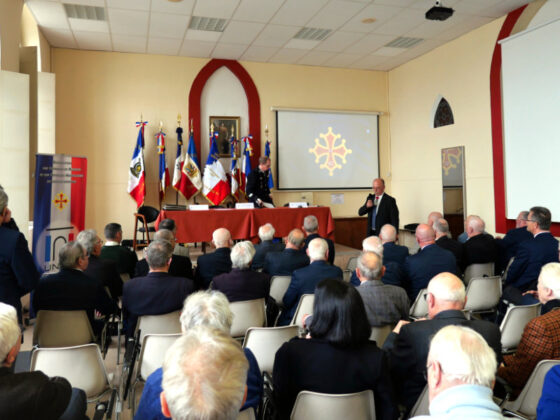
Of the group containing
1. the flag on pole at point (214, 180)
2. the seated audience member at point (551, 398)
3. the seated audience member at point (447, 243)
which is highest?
the flag on pole at point (214, 180)

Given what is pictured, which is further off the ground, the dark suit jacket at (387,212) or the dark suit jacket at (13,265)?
the dark suit jacket at (387,212)

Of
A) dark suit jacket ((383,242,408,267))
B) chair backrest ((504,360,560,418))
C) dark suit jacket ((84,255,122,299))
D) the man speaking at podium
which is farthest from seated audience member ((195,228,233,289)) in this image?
the man speaking at podium

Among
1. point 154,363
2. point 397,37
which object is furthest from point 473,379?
point 397,37

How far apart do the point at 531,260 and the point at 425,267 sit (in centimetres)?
111

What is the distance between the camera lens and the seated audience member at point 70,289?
2953 mm

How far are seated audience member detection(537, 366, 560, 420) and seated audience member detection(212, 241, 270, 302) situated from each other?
2209 millimetres

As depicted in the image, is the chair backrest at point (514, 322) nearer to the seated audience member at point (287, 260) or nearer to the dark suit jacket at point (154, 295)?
the seated audience member at point (287, 260)

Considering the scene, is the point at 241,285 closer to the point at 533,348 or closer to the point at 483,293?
the point at 533,348

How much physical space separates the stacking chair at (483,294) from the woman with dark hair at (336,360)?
2.24 meters

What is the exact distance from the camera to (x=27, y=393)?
1390 millimetres

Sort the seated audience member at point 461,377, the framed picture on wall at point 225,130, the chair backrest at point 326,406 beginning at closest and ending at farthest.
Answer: the seated audience member at point 461,377
the chair backrest at point 326,406
the framed picture on wall at point 225,130

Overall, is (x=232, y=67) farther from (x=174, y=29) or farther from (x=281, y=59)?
(x=174, y=29)

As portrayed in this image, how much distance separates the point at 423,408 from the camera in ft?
6.38

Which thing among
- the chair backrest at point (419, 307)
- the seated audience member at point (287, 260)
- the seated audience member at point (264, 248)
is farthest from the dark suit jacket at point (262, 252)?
the chair backrest at point (419, 307)
